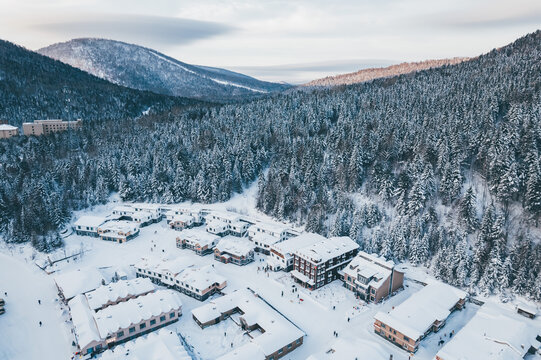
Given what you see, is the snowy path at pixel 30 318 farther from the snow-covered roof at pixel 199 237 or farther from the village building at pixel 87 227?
the snow-covered roof at pixel 199 237

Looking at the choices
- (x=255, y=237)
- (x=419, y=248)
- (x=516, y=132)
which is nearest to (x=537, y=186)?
(x=516, y=132)

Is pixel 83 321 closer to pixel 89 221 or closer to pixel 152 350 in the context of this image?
pixel 152 350

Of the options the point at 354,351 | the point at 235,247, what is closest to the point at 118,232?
the point at 235,247

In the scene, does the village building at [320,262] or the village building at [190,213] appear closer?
the village building at [320,262]

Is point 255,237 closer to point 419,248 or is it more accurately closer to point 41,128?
point 419,248

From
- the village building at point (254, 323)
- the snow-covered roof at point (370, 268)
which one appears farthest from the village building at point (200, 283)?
the snow-covered roof at point (370, 268)

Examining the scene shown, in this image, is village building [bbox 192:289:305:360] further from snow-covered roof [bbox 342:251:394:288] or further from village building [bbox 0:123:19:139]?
village building [bbox 0:123:19:139]
